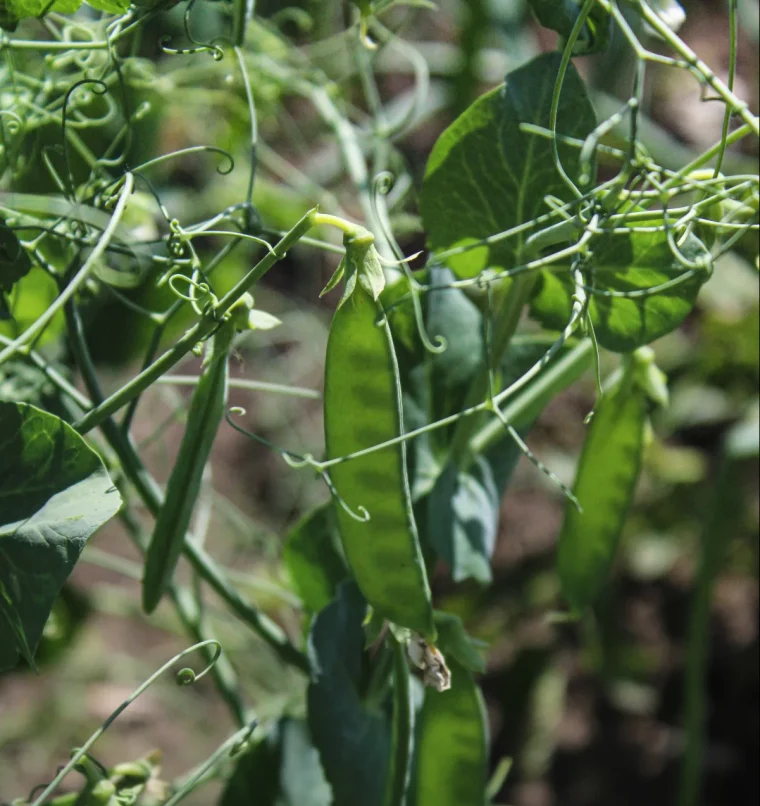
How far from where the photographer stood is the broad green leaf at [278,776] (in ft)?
2.44

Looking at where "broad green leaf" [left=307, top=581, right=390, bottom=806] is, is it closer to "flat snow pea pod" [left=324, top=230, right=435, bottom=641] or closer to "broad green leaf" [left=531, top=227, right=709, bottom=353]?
"flat snow pea pod" [left=324, top=230, right=435, bottom=641]

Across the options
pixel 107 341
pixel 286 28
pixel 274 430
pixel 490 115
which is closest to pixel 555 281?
pixel 490 115

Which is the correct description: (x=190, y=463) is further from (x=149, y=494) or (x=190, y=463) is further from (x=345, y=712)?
(x=345, y=712)

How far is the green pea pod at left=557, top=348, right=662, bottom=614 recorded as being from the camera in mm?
700

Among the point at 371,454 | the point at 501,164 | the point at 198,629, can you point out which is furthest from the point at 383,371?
the point at 198,629

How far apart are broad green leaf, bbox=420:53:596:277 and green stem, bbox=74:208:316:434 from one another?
0.50ft

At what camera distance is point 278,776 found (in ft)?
2.45

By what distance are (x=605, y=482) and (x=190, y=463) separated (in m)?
0.32

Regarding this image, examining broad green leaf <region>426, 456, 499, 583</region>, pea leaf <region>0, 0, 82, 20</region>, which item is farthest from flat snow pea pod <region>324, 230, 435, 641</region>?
pea leaf <region>0, 0, 82, 20</region>

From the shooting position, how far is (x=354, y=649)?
0.67m

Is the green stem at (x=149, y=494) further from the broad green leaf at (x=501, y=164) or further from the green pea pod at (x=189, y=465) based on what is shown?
the broad green leaf at (x=501, y=164)

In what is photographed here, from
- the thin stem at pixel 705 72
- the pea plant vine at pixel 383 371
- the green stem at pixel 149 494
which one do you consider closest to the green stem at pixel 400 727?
the pea plant vine at pixel 383 371

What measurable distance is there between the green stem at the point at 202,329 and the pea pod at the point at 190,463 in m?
0.02

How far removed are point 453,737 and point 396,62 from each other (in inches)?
60.9
